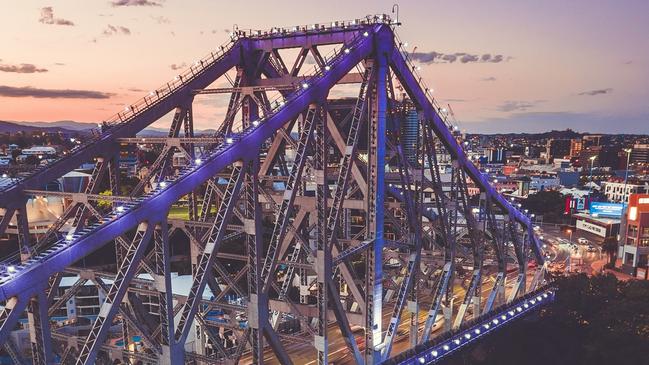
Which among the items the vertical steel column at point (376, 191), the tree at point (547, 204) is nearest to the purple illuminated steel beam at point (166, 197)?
the vertical steel column at point (376, 191)

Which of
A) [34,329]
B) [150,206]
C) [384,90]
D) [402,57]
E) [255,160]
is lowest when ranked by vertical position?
[34,329]

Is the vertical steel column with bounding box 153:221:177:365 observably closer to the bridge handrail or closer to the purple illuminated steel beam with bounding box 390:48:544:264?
the bridge handrail

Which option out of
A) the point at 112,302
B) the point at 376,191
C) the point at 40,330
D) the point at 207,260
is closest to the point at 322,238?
the point at 376,191

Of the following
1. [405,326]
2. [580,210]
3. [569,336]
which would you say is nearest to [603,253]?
[580,210]

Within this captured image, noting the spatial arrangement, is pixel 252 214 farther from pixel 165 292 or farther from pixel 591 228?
pixel 591 228

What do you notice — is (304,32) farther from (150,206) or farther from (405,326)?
(405,326)
